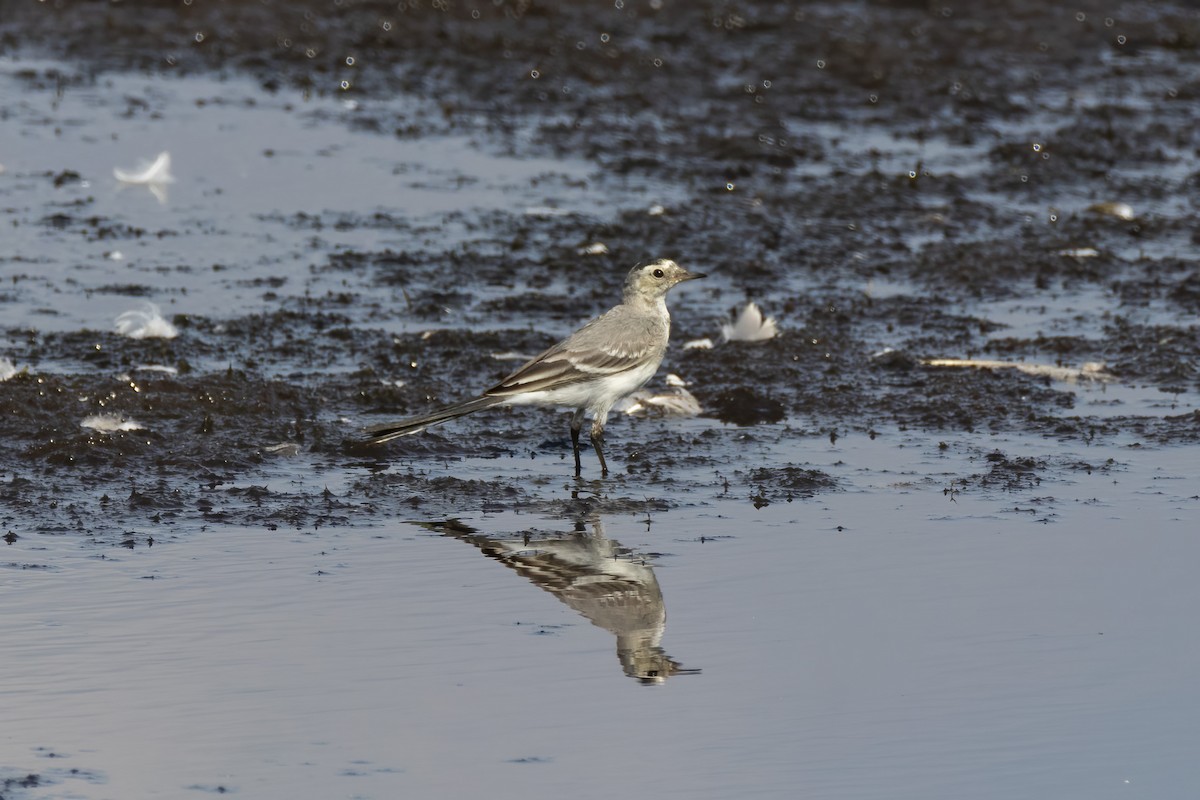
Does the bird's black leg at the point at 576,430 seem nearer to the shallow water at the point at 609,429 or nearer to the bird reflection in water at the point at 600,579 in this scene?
the shallow water at the point at 609,429

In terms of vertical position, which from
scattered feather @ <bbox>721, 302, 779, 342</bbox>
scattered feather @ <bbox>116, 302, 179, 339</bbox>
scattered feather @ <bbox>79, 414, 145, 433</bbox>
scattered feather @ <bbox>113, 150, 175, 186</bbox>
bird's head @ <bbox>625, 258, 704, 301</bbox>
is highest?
scattered feather @ <bbox>113, 150, 175, 186</bbox>

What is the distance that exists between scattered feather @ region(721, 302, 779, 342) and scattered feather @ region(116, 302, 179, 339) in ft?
10.7

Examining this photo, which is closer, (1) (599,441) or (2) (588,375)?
(2) (588,375)

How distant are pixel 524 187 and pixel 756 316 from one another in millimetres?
3805

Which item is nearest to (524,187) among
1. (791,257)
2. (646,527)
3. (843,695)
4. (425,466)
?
(791,257)

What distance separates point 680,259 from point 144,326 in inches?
155

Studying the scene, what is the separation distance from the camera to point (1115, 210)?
46.9 feet

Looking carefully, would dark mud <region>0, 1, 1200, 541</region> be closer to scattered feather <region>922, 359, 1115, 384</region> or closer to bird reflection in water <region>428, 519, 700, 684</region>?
scattered feather <region>922, 359, 1115, 384</region>

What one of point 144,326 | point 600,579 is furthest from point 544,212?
point 600,579

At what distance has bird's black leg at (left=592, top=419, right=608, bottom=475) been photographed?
30.2 feet

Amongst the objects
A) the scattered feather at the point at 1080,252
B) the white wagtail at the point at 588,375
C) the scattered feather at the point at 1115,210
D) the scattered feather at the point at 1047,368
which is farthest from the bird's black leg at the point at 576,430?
the scattered feather at the point at 1115,210

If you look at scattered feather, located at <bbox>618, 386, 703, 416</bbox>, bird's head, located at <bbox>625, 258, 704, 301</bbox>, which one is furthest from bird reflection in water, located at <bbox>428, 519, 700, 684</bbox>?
bird's head, located at <bbox>625, 258, 704, 301</bbox>

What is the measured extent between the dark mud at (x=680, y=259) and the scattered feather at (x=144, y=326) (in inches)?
3.3

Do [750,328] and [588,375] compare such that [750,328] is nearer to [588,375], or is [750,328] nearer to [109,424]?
[588,375]
